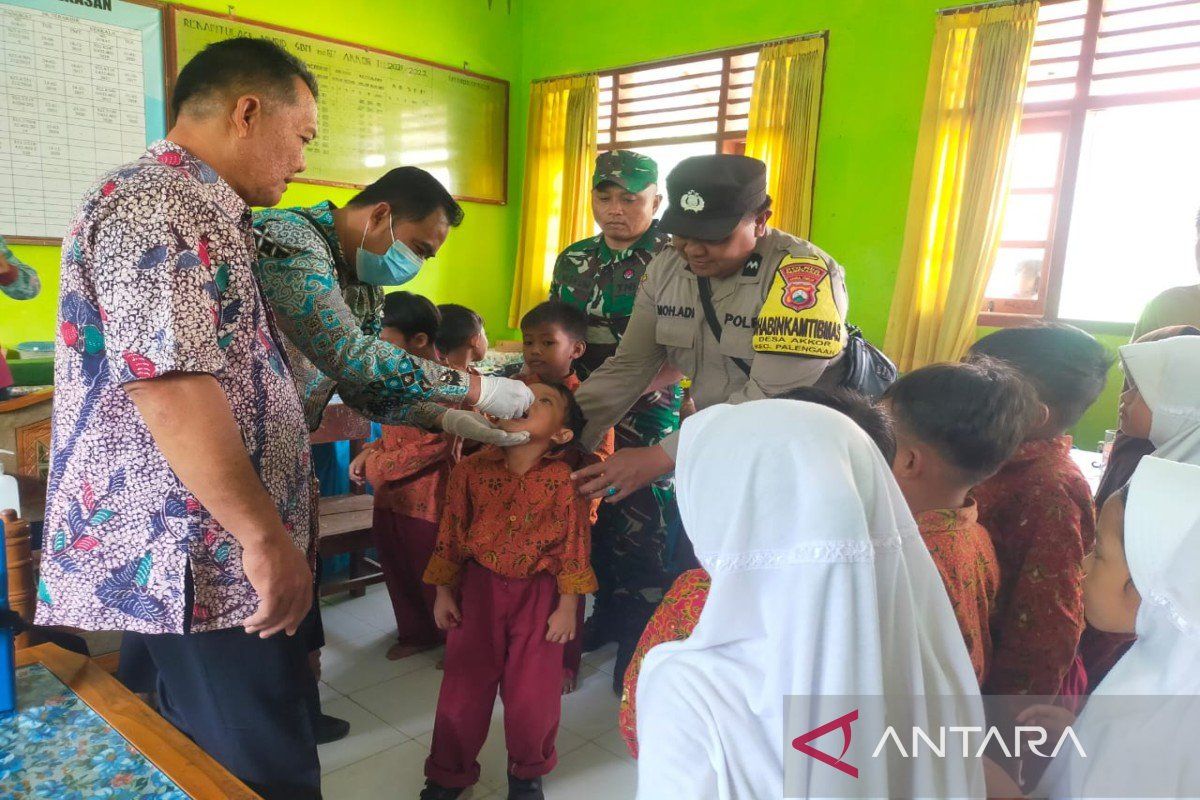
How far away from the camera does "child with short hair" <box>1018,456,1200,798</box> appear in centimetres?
80

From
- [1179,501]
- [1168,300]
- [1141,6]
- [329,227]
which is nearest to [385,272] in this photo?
[329,227]

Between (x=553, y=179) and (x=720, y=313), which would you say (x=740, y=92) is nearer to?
(x=553, y=179)

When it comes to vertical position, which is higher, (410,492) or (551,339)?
(551,339)

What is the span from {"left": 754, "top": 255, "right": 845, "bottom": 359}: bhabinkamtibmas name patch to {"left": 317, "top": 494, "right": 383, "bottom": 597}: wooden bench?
175 centimetres

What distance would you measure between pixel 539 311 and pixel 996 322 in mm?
2831

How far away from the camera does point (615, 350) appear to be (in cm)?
249

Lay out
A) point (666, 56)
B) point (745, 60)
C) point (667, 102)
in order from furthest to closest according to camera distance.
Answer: point (667, 102) → point (666, 56) → point (745, 60)

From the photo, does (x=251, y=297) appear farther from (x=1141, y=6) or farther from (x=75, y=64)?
(x=1141, y=6)

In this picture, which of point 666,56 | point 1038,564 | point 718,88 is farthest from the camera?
point 666,56

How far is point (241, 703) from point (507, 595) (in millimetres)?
772

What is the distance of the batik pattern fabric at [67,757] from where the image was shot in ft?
2.65

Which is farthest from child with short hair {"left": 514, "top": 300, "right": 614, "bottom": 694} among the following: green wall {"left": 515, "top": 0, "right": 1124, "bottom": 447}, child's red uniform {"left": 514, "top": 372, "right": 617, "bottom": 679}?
green wall {"left": 515, "top": 0, "right": 1124, "bottom": 447}

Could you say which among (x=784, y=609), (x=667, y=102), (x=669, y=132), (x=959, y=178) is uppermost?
(x=667, y=102)

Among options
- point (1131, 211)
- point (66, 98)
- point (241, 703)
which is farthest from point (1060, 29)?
point (66, 98)
